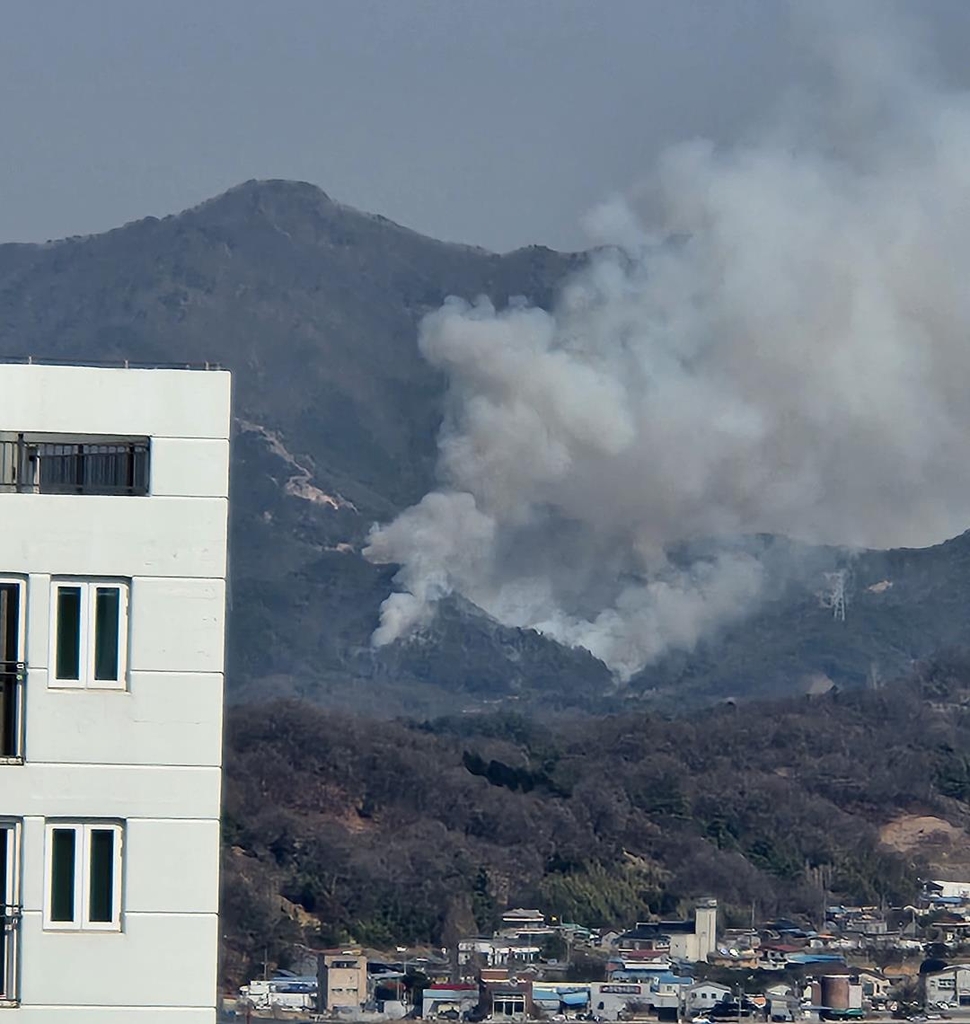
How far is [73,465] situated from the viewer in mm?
12641

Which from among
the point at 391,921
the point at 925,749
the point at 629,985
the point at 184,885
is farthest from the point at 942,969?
the point at 184,885

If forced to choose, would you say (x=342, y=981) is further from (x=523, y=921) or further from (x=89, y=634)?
(x=89, y=634)

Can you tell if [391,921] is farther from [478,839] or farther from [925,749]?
[925,749]

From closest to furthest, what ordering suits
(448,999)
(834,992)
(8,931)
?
(8,931), (448,999), (834,992)

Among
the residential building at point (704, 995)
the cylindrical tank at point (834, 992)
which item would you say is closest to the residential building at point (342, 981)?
the residential building at point (704, 995)

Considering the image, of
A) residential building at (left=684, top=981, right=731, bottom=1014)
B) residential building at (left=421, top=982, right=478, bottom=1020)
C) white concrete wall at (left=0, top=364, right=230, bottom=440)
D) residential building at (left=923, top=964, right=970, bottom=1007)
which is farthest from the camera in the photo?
residential building at (left=923, top=964, right=970, bottom=1007)

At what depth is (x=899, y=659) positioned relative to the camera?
178 metres

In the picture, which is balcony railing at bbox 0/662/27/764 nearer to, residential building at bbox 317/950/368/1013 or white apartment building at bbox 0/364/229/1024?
white apartment building at bbox 0/364/229/1024

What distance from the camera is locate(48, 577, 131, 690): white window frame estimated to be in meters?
12.2

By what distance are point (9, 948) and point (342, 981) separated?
6391cm

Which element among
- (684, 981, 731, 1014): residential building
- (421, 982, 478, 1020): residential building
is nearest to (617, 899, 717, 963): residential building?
(684, 981, 731, 1014): residential building

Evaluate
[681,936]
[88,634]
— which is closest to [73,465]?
[88,634]

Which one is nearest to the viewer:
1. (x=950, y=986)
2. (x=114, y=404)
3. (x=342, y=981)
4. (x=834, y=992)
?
(x=114, y=404)

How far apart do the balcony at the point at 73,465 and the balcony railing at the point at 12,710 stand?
42.2 inches
